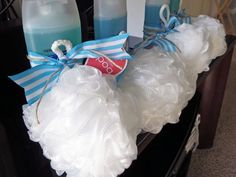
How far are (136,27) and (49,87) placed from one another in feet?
1.35

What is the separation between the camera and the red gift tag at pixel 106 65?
46 centimetres

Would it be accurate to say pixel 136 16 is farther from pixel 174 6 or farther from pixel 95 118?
pixel 95 118

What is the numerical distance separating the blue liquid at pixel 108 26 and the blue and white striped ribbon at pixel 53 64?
0.11 meters

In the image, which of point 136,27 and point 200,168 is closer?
point 136,27

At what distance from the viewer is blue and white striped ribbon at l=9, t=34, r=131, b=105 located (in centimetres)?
43

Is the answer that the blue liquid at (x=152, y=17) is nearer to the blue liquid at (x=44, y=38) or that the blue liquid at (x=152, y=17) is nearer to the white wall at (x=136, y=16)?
the white wall at (x=136, y=16)

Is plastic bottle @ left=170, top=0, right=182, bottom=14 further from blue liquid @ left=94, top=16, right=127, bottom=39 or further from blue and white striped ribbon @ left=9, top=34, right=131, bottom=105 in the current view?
blue and white striped ribbon @ left=9, top=34, right=131, bottom=105

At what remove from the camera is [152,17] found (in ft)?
2.58

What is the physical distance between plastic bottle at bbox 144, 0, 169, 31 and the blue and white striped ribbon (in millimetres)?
330

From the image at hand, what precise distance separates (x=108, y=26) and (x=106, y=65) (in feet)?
0.47

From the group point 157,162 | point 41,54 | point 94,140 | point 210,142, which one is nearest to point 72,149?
point 94,140

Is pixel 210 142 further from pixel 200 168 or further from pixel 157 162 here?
pixel 157 162

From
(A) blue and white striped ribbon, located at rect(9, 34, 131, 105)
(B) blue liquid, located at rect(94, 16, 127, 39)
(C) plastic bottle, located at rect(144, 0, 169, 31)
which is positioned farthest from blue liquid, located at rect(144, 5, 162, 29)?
(A) blue and white striped ribbon, located at rect(9, 34, 131, 105)

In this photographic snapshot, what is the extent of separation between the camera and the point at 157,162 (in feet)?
2.65
